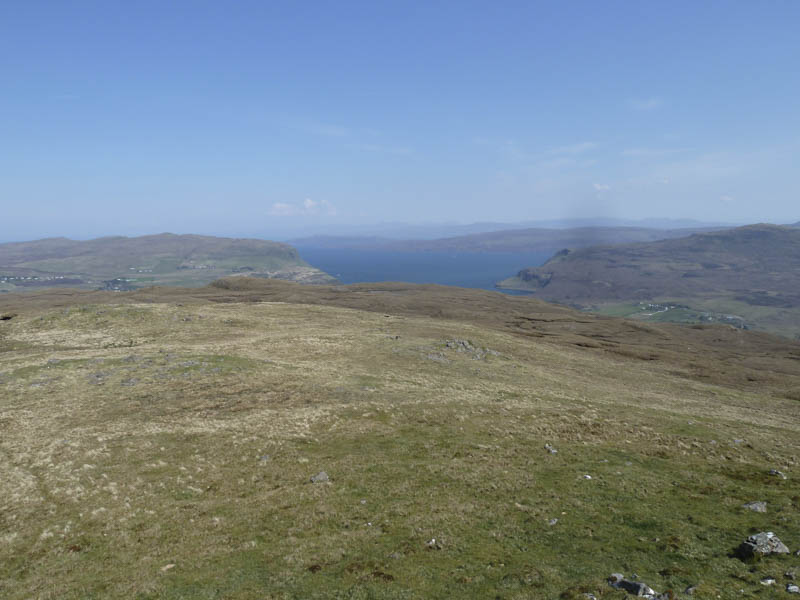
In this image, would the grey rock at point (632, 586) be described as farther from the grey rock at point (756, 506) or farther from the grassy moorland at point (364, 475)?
the grey rock at point (756, 506)

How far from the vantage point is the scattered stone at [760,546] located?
18438 mm

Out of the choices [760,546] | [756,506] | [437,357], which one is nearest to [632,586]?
[760,546]

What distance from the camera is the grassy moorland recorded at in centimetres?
1814

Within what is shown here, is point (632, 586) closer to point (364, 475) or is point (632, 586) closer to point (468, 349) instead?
point (364, 475)

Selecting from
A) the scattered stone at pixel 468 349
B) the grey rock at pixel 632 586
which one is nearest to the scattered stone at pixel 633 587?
the grey rock at pixel 632 586

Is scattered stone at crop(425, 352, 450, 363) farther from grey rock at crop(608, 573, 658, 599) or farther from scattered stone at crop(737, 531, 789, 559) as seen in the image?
grey rock at crop(608, 573, 658, 599)

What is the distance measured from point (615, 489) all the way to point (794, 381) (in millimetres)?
76533

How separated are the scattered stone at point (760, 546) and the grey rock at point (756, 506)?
5154 millimetres

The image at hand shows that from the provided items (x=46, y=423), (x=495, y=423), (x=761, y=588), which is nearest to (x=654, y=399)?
(x=495, y=423)

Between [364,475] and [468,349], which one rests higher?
→ [364,475]

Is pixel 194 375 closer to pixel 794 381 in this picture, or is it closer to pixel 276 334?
pixel 276 334

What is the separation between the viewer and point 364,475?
28.2 meters

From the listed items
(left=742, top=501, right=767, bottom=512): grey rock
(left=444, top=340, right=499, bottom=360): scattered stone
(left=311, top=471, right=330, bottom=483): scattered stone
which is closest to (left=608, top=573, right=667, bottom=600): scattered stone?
(left=742, top=501, right=767, bottom=512): grey rock

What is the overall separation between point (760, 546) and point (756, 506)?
678 centimetres
